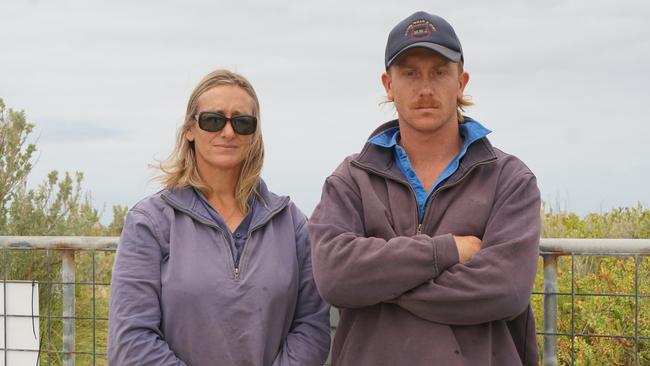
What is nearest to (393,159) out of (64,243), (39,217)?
(64,243)

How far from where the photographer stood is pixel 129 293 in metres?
2.90

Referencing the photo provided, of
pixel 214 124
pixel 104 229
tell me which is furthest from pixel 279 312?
pixel 104 229

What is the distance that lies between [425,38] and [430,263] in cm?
85

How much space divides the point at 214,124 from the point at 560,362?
4.38 m

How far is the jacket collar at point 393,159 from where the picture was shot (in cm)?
286

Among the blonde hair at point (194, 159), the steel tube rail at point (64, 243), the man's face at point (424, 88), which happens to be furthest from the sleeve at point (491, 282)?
the steel tube rail at point (64, 243)

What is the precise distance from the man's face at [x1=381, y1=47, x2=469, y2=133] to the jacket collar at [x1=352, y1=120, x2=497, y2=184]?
0.16 metres

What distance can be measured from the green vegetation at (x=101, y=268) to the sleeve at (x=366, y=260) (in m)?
3.33

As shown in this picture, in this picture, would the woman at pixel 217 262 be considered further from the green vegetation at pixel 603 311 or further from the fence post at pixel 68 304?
the green vegetation at pixel 603 311

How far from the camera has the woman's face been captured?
3.06 meters

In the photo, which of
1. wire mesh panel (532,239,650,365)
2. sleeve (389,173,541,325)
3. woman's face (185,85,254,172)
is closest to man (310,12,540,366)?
sleeve (389,173,541,325)

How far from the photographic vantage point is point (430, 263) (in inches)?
104

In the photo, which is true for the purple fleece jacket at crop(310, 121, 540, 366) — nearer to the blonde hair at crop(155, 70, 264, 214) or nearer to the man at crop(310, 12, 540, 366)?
the man at crop(310, 12, 540, 366)

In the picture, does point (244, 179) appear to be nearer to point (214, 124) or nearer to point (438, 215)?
point (214, 124)
